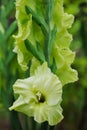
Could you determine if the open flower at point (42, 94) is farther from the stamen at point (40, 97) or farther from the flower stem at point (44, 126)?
the flower stem at point (44, 126)

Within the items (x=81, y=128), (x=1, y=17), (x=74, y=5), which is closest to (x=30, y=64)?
(x=1, y=17)

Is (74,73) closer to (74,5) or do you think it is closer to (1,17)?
(1,17)

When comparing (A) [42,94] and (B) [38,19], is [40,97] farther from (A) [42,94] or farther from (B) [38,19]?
(B) [38,19]

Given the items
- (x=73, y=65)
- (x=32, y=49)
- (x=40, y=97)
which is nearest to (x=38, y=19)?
(x=32, y=49)

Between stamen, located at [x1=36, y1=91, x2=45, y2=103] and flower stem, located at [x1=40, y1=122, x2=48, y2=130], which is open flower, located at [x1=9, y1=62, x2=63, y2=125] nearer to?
stamen, located at [x1=36, y1=91, x2=45, y2=103]

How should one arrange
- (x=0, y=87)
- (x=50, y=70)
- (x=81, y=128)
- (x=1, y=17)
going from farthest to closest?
(x=81, y=128) < (x=1, y=17) < (x=0, y=87) < (x=50, y=70)

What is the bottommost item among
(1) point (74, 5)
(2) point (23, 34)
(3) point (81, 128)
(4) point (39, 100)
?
(3) point (81, 128)
